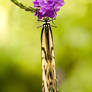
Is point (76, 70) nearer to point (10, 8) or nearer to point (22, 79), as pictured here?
point (22, 79)

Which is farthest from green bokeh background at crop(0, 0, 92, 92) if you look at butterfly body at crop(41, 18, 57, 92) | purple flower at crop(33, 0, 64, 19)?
purple flower at crop(33, 0, 64, 19)

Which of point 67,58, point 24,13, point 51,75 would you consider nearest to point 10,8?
point 24,13

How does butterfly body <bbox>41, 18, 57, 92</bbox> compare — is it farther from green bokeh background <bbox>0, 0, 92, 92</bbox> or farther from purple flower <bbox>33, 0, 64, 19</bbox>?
green bokeh background <bbox>0, 0, 92, 92</bbox>

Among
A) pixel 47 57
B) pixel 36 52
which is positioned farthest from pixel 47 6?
pixel 36 52

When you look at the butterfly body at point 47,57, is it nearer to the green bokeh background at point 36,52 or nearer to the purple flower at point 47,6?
the purple flower at point 47,6

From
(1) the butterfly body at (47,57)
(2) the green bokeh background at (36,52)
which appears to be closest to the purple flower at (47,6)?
(1) the butterfly body at (47,57)
